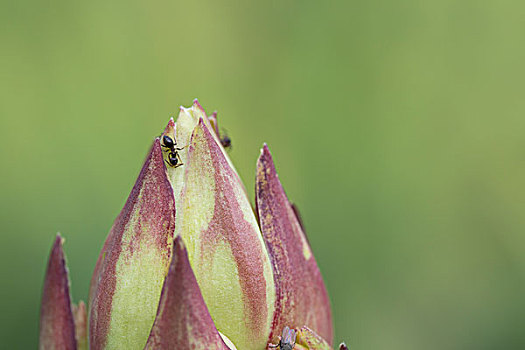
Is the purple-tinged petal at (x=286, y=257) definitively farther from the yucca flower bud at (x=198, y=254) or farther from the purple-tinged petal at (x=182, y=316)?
the purple-tinged petal at (x=182, y=316)

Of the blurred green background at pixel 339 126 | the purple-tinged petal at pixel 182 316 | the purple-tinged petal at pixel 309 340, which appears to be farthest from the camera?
the blurred green background at pixel 339 126

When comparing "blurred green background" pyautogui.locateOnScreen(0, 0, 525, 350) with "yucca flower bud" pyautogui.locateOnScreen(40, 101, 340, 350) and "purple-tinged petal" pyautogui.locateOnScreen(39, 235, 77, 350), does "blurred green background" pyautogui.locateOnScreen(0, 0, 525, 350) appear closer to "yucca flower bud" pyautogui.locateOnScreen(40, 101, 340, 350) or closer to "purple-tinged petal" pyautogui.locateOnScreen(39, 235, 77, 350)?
"purple-tinged petal" pyautogui.locateOnScreen(39, 235, 77, 350)

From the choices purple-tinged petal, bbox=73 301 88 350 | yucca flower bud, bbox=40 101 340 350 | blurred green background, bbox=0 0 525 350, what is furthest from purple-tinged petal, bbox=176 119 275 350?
blurred green background, bbox=0 0 525 350

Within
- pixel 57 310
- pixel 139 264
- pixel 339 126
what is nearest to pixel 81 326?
pixel 57 310

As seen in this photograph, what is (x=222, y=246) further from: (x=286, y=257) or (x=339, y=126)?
(x=339, y=126)

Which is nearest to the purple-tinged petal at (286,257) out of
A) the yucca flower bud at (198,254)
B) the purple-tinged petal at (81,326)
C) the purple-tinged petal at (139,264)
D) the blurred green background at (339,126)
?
the yucca flower bud at (198,254)

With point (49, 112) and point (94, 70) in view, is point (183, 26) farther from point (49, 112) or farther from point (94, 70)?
point (49, 112)
